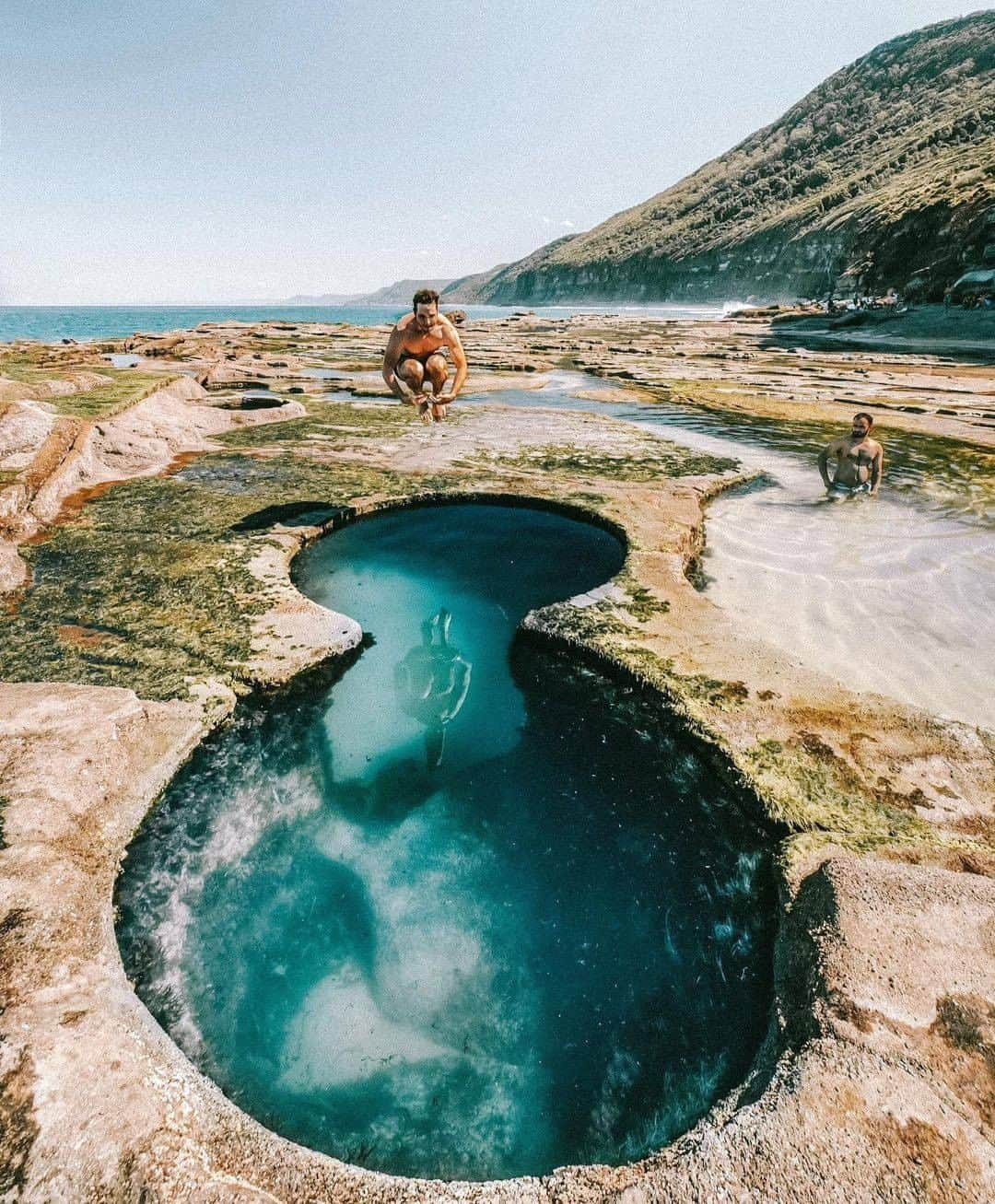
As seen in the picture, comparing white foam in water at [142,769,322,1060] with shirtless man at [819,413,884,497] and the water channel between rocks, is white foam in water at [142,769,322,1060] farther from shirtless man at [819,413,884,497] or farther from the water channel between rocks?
shirtless man at [819,413,884,497]

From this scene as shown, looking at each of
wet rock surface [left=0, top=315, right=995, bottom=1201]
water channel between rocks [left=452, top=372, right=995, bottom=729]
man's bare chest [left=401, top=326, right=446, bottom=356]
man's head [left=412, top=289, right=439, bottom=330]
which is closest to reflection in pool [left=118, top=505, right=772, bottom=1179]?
wet rock surface [left=0, top=315, right=995, bottom=1201]

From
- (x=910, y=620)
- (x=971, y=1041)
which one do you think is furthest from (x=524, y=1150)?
(x=910, y=620)

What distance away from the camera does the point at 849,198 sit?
113 m

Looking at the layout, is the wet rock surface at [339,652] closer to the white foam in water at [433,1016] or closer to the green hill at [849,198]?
the white foam in water at [433,1016]

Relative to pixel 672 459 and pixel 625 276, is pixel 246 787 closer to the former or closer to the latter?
pixel 672 459

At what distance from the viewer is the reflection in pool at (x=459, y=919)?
9.95 ft

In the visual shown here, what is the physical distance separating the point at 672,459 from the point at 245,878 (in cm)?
1183

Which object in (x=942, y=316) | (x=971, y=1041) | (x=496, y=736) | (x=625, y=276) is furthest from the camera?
(x=625, y=276)

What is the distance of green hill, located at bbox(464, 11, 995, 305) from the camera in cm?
6294

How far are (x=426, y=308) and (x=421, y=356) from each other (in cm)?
74

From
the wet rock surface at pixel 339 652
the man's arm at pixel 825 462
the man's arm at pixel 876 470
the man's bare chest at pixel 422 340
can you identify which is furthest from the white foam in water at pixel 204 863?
the man's arm at pixel 876 470

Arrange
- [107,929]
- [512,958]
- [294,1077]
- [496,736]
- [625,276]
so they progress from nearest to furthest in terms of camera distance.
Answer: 1. [294,1077]
2. [107,929]
3. [512,958]
4. [496,736]
5. [625,276]

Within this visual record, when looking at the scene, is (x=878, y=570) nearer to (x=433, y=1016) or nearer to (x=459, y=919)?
(x=459, y=919)

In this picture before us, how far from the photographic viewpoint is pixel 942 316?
4425cm
